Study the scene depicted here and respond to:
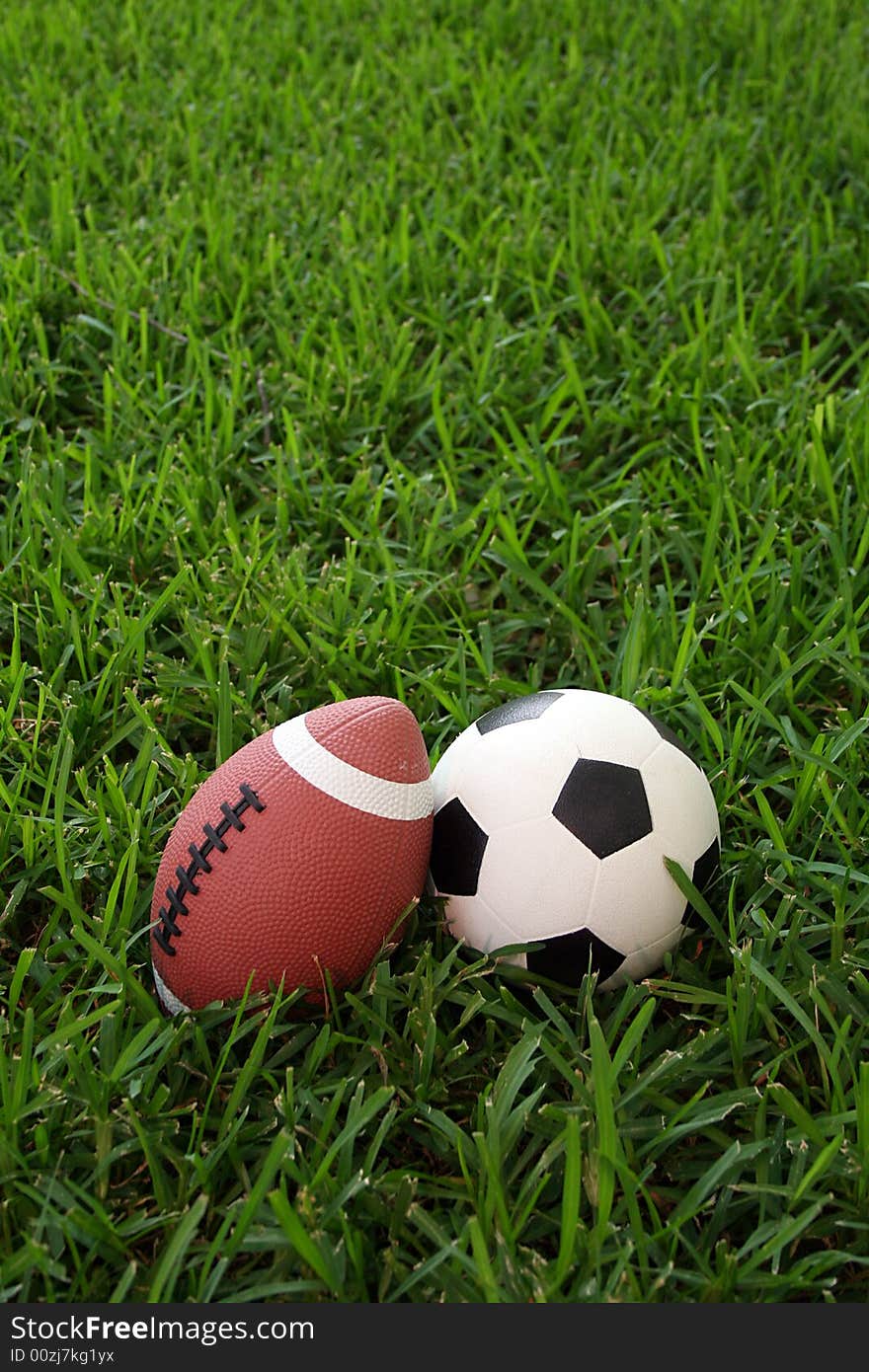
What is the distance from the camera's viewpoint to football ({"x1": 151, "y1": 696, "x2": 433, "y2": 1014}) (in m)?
1.61

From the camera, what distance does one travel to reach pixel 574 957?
5.48 ft

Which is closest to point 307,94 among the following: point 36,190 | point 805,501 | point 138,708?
point 36,190

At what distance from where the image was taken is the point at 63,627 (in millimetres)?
2242

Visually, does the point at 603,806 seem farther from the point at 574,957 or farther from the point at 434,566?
the point at 434,566

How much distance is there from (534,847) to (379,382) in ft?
5.10

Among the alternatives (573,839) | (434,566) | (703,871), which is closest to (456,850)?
(573,839)

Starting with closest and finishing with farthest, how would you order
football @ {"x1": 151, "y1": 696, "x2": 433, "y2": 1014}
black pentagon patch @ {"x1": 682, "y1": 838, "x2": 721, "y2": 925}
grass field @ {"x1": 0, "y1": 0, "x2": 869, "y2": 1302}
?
grass field @ {"x1": 0, "y1": 0, "x2": 869, "y2": 1302} → football @ {"x1": 151, "y1": 696, "x2": 433, "y2": 1014} → black pentagon patch @ {"x1": 682, "y1": 838, "x2": 721, "y2": 925}

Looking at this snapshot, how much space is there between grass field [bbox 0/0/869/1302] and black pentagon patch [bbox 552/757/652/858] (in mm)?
213

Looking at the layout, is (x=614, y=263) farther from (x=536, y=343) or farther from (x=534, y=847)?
(x=534, y=847)

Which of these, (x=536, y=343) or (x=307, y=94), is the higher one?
(x=307, y=94)

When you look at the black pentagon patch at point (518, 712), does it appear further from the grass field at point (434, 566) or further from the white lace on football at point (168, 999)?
the white lace on football at point (168, 999)

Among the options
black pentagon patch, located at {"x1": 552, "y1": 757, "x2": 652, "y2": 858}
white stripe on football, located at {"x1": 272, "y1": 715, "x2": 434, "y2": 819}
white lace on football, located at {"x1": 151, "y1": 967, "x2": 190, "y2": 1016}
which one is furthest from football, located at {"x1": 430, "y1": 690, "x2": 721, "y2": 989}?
white lace on football, located at {"x1": 151, "y1": 967, "x2": 190, "y2": 1016}

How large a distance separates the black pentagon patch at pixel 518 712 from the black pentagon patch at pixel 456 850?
14 centimetres

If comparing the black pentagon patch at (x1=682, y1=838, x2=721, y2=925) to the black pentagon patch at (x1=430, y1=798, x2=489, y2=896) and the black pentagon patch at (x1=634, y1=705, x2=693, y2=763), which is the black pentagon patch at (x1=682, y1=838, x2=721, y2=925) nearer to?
the black pentagon patch at (x1=634, y1=705, x2=693, y2=763)
